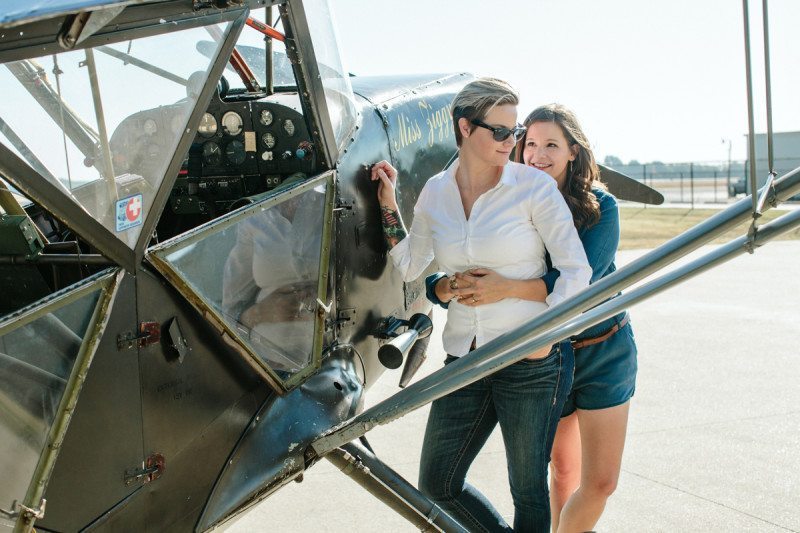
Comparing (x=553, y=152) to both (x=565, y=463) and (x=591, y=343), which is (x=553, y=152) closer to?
(x=591, y=343)

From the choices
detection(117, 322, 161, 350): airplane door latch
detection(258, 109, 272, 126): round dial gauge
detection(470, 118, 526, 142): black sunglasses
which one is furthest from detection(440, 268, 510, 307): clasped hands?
detection(258, 109, 272, 126): round dial gauge

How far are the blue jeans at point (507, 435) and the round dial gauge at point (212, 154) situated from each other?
155 cm

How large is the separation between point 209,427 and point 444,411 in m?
0.88

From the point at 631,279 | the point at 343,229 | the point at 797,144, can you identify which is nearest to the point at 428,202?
the point at 343,229

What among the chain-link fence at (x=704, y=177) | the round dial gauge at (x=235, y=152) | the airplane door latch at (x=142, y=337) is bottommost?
the chain-link fence at (x=704, y=177)

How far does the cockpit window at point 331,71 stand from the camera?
3373 millimetres

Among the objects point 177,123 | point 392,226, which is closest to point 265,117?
point 392,226

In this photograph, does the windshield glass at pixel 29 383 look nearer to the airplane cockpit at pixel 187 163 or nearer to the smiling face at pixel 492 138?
the airplane cockpit at pixel 187 163

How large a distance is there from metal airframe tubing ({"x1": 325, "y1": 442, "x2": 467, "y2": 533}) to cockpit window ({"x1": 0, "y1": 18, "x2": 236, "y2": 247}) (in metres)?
1.21

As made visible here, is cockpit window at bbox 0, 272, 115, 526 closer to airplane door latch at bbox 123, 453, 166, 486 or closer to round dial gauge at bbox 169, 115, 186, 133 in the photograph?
airplane door latch at bbox 123, 453, 166, 486

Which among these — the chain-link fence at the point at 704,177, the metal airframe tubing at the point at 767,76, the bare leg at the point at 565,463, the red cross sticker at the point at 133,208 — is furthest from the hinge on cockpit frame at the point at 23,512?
the chain-link fence at the point at 704,177

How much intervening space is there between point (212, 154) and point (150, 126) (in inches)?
54.4

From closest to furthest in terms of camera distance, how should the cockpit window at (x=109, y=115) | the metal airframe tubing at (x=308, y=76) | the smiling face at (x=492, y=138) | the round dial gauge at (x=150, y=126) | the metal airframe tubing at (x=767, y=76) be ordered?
the metal airframe tubing at (x=767, y=76) < the cockpit window at (x=109, y=115) < the round dial gauge at (x=150, y=126) < the smiling face at (x=492, y=138) < the metal airframe tubing at (x=308, y=76)

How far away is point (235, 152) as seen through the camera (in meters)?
3.83
